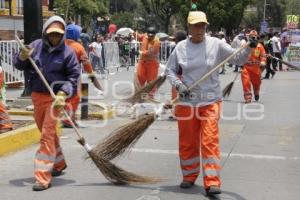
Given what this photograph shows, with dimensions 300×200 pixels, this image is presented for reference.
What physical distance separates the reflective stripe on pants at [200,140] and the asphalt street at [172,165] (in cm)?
25

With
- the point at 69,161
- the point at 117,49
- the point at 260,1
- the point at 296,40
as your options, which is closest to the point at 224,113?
the point at 69,161

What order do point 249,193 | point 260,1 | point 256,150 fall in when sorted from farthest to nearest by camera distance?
point 260,1
point 256,150
point 249,193

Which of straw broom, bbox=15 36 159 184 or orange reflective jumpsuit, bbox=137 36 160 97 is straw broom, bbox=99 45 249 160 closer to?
straw broom, bbox=15 36 159 184

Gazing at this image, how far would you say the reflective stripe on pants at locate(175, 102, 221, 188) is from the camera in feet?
19.6

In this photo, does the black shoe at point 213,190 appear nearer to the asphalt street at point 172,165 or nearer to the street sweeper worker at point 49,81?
the asphalt street at point 172,165

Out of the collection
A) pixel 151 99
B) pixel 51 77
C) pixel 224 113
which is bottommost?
pixel 224 113

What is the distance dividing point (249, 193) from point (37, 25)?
7247 millimetres

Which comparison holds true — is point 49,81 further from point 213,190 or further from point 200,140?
point 213,190

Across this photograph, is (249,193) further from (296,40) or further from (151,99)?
(296,40)

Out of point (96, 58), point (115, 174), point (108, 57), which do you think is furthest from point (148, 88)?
point (108, 57)

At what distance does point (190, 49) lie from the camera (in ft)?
20.7

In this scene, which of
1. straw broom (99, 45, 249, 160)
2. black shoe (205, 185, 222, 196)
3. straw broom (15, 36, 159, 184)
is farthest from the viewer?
straw broom (99, 45, 249, 160)

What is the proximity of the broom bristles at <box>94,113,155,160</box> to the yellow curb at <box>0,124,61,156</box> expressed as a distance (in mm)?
2096

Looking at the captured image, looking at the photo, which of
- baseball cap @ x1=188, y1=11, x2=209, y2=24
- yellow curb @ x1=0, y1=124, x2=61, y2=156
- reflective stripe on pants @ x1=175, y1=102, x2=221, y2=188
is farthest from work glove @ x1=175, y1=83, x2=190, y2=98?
yellow curb @ x1=0, y1=124, x2=61, y2=156
